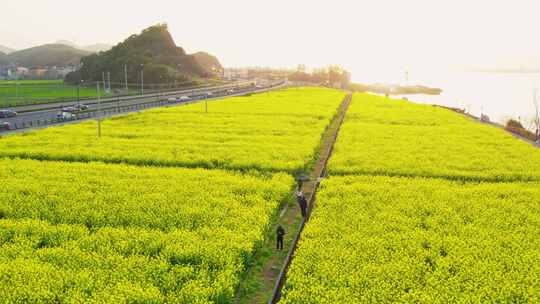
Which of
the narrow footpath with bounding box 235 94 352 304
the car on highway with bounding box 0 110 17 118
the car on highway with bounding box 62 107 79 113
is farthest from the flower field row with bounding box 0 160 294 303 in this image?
the car on highway with bounding box 62 107 79 113

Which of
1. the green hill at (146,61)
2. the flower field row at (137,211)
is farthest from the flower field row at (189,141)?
the green hill at (146,61)

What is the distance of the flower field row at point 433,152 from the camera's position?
2869 centimetres

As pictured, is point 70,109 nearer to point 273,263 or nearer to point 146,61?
point 273,263

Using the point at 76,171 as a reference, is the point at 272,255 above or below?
below

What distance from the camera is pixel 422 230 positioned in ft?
60.4

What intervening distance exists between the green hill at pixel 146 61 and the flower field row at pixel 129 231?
10567cm

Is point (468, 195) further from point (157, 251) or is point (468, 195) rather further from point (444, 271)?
point (157, 251)

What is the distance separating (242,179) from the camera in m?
26.3

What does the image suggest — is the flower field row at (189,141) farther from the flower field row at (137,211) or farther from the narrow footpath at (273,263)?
the narrow footpath at (273,263)

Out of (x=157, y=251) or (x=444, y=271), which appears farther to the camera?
(x=157, y=251)

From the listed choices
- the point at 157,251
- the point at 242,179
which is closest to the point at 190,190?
the point at 242,179

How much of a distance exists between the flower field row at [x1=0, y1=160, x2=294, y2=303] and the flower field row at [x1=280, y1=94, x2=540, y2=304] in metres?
2.73

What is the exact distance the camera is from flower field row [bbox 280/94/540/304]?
13.8 meters

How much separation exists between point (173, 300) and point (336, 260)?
568 cm
